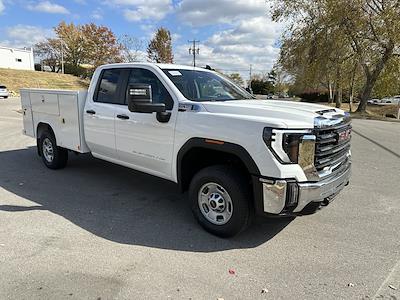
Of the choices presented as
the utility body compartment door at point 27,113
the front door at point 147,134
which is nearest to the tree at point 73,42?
the utility body compartment door at point 27,113

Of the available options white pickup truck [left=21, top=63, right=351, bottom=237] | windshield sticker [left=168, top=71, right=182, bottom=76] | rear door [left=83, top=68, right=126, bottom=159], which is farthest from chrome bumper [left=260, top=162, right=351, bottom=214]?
rear door [left=83, top=68, right=126, bottom=159]

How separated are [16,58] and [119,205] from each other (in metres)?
71.0

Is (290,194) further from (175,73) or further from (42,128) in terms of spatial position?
(42,128)

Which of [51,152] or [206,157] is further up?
[206,157]

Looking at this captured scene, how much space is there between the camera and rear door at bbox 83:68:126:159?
5184 millimetres

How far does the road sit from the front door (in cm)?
65

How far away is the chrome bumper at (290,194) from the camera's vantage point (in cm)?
339

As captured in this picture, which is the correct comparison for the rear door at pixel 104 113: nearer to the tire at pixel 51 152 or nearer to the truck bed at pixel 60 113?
the truck bed at pixel 60 113

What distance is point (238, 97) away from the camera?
4906 mm

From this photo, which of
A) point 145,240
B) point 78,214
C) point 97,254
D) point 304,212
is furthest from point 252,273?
point 78,214

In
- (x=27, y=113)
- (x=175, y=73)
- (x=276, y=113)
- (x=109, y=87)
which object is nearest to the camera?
(x=276, y=113)

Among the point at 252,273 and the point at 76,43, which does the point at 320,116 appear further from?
the point at 76,43

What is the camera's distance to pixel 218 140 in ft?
12.4

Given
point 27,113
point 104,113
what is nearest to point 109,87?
point 104,113
